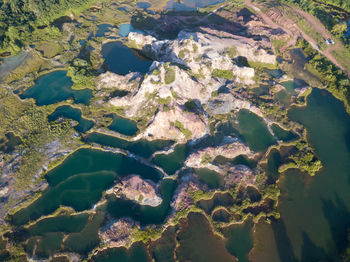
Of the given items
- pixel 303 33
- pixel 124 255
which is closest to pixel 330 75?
pixel 303 33

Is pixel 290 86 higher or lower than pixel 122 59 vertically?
higher

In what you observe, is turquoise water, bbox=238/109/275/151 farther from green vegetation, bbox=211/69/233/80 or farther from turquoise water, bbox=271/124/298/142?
green vegetation, bbox=211/69/233/80

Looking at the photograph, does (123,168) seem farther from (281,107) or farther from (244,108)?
(281,107)

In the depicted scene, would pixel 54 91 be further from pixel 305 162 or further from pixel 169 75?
pixel 305 162

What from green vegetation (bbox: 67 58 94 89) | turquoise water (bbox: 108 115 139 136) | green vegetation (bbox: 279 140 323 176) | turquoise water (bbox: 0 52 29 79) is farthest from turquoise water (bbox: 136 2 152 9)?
green vegetation (bbox: 279 140 323 176)

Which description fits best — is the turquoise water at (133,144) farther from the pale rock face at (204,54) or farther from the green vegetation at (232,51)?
the green vegetation at (232,51)

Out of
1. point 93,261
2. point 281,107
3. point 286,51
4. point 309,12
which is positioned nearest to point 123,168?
point 93,261
